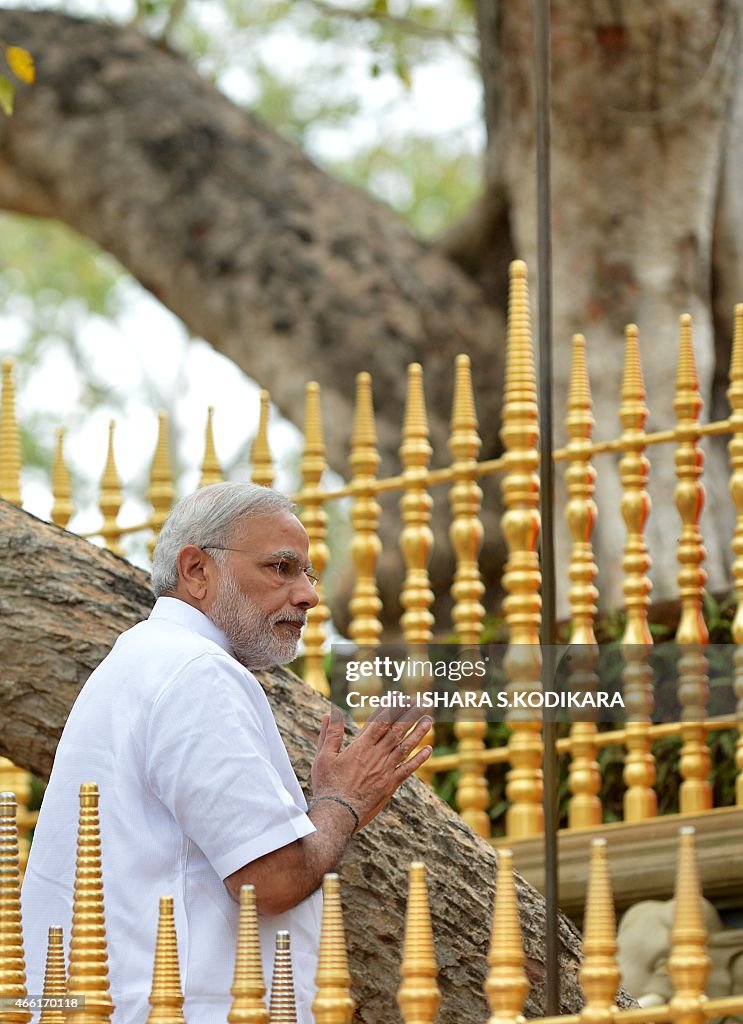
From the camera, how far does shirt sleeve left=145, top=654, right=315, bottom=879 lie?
2938 mm

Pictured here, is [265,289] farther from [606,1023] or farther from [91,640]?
[606,1023]

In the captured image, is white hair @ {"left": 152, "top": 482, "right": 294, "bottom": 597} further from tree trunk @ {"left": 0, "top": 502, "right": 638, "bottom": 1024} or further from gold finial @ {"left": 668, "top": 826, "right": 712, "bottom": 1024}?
gold finial @ {"left": 668, "top": 826, "right": 712, "bottom": 1024}

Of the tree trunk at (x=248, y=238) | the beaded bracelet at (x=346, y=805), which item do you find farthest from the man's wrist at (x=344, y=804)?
the tree trunk at (x=248, y=238)

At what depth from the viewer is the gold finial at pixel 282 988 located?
8.75 ft

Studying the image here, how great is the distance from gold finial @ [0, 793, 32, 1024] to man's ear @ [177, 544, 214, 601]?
616 millimetres

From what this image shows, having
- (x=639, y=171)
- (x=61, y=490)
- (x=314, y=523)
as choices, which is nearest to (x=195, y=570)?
(x=314, y=523)

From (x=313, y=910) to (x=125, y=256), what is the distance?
6326mm

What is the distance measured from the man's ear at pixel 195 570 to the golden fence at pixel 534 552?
83.7 inches

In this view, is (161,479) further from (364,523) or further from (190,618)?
(190,618)

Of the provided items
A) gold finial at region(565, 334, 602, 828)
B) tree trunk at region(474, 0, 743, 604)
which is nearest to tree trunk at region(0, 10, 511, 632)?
tree trunk at region(474, 0, 743, 604)

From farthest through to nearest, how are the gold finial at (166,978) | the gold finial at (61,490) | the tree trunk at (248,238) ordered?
1. the tree trunk at (248,238)
2. the gold finial at (61,490)
3. the gold finial at (166,978)

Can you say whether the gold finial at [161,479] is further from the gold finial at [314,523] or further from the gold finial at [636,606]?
the gold finial at [636,606]

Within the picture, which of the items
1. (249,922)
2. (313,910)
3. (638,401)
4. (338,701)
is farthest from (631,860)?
(249,922)

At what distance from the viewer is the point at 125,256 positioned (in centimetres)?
903
